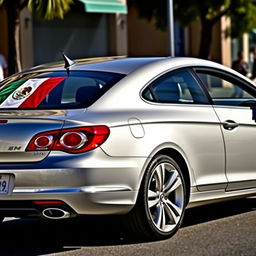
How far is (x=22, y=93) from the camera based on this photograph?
24.7ft

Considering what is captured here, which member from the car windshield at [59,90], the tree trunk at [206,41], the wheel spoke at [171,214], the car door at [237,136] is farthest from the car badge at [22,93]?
the tree trunk at [206,41]

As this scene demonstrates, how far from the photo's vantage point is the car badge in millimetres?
7456

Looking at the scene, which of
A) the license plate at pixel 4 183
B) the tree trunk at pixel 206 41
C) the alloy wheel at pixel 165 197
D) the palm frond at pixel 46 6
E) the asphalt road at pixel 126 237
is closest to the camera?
the license plate at pixel 4 183

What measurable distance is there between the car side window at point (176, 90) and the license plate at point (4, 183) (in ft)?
4.37

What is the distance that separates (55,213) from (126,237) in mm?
895

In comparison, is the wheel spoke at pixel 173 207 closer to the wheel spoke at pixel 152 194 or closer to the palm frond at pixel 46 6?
the wheel spoke at pixel 152 194

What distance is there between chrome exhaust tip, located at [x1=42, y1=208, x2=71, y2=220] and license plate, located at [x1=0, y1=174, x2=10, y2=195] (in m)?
0.32

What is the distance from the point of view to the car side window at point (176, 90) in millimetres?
7500

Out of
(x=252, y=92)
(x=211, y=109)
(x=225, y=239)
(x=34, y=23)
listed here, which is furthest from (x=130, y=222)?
(x=34, y=23)

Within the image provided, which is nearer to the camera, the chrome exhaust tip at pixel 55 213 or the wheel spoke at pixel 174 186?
the chrome exhaust tip at pixel 55 213

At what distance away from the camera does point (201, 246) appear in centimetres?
Answer: 703

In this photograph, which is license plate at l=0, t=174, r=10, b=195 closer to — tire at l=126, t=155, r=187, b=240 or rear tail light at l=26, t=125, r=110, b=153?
rear tail light at l=26, t=125, r=110, b=153

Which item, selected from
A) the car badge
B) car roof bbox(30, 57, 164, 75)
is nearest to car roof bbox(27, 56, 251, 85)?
car roof bbox(30, 57, 164, 75)

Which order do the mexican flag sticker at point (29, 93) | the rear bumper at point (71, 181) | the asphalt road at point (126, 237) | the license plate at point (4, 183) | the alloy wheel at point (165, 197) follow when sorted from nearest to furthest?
the rear bumper at point (71, 181), the license plate at point (4, 183), the asphalt road at point (126, 237), the alloy wheel at point (165, 197), the mexican flag sticker at point (29, 93)
